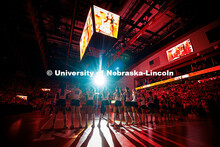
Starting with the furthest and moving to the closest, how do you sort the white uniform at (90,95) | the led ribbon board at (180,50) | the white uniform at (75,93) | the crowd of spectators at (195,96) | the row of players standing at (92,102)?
the led ribbon board at (180,50)
the crowd of spectators at (195,96)
the white uniform at (90,95)
the white uniform at (75,93)
the row of players standing at (92,102)

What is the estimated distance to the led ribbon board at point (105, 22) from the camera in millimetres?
3627

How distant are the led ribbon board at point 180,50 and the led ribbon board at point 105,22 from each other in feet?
17.1

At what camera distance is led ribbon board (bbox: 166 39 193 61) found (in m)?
6.13

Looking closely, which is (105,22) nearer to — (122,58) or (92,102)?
(92,102)

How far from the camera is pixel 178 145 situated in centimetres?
195

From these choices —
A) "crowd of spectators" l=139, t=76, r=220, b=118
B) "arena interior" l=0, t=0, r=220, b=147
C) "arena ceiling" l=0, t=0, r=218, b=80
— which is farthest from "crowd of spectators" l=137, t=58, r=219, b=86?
"arena ceiling" l=0, t=0, r=218, b=80

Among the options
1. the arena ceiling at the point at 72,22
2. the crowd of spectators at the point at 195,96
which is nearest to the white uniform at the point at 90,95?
the arena ceiling at the point at 72,22

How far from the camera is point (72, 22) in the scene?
Result: 4.73 m

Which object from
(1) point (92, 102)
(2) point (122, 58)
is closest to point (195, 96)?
(1) point (92, 102)

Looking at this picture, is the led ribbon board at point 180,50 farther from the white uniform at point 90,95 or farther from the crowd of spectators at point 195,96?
the white uniform at point 90,95

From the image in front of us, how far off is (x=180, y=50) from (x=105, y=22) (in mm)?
5811

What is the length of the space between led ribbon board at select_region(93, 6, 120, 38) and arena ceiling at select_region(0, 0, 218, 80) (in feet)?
3.55

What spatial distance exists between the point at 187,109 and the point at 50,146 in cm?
823

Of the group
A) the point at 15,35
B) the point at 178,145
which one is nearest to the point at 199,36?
the point at 178,145
